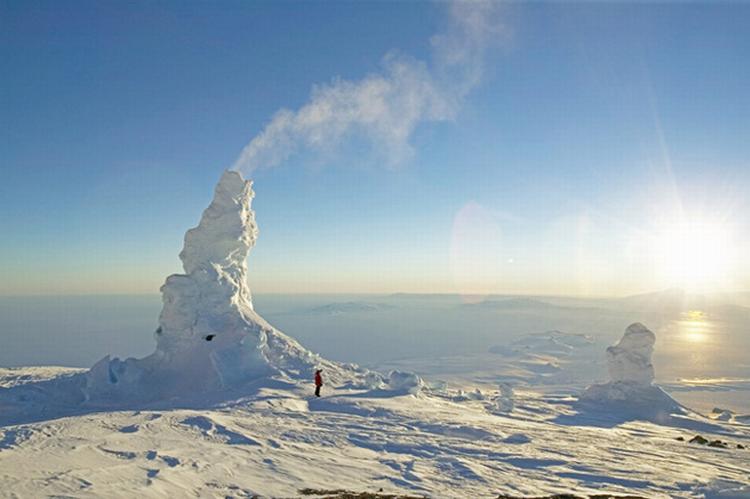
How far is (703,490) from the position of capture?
614 inches

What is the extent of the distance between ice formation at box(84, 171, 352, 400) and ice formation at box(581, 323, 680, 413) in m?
23.1

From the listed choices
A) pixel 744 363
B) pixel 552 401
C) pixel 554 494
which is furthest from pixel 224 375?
pixel 744 363

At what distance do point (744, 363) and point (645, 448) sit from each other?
625 feet

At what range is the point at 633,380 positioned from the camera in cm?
4409

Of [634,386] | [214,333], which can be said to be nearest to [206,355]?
[214,333]

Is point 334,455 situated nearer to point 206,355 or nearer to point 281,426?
point 281,426

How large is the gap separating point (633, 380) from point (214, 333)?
37127 millimetres

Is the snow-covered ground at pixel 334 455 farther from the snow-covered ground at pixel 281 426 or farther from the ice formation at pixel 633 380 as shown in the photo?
the ice formation at pixel 633 380

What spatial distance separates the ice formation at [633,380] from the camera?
41625 millimetres

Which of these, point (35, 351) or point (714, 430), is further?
point (35, 351)

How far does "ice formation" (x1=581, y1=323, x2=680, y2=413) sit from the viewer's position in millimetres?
41625

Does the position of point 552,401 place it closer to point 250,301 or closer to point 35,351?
point 250,301

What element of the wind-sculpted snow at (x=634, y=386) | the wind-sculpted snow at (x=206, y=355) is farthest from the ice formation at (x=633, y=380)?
the wind-sculpted snow at (x=206, y=355)

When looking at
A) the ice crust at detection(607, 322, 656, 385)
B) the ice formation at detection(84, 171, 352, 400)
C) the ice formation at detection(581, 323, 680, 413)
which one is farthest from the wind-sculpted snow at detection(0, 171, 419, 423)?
the ice crust at detection(607, 322, 656, 385)
